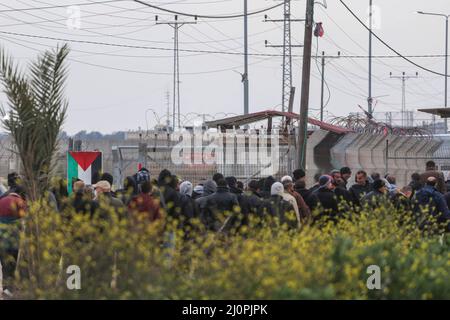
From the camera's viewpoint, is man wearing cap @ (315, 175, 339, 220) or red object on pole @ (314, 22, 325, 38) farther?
red object on pole @ (314, 22, 325, 38)

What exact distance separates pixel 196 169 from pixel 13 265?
40.6 ft

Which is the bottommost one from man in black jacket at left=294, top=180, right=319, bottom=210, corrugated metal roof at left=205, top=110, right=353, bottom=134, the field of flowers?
the field of flowers

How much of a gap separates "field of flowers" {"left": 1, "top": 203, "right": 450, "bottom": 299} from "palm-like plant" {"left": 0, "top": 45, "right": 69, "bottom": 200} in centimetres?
203

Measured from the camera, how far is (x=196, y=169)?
2773 cm

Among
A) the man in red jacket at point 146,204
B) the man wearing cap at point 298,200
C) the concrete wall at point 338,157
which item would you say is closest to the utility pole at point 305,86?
the concrete wall at point 338,157

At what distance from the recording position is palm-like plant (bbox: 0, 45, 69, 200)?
12922 millimetres

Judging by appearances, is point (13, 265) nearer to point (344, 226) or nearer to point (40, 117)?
point (40, 117)

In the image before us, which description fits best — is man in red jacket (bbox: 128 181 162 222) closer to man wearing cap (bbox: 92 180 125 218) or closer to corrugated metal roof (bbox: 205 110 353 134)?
man wearing cap (bbox: 92 180 125 218)

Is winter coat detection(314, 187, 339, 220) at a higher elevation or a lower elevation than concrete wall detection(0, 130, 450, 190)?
lower

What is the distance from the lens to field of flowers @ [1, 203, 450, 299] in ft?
29.3

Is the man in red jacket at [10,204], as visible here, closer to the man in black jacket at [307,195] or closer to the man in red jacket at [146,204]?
the man in red jacket at [146,204]

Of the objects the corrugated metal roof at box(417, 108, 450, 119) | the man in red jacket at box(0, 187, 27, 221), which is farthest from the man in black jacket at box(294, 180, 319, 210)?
the corrugated metal roof at box(417, 108, 450, 119)

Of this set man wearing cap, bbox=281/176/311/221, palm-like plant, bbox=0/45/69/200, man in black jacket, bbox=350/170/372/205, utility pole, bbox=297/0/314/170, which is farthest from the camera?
utility pole, bbox=297/0/314/170

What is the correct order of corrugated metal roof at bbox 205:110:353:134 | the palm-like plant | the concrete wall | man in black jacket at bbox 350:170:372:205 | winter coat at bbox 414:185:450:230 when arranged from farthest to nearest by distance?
corrugated metal roof at bbox 205:110:353:134, the concrete wall, man in black jacket at bbox 350:170:372:205, winter coat at bbox 414:185:450:230, the palm-like plant
